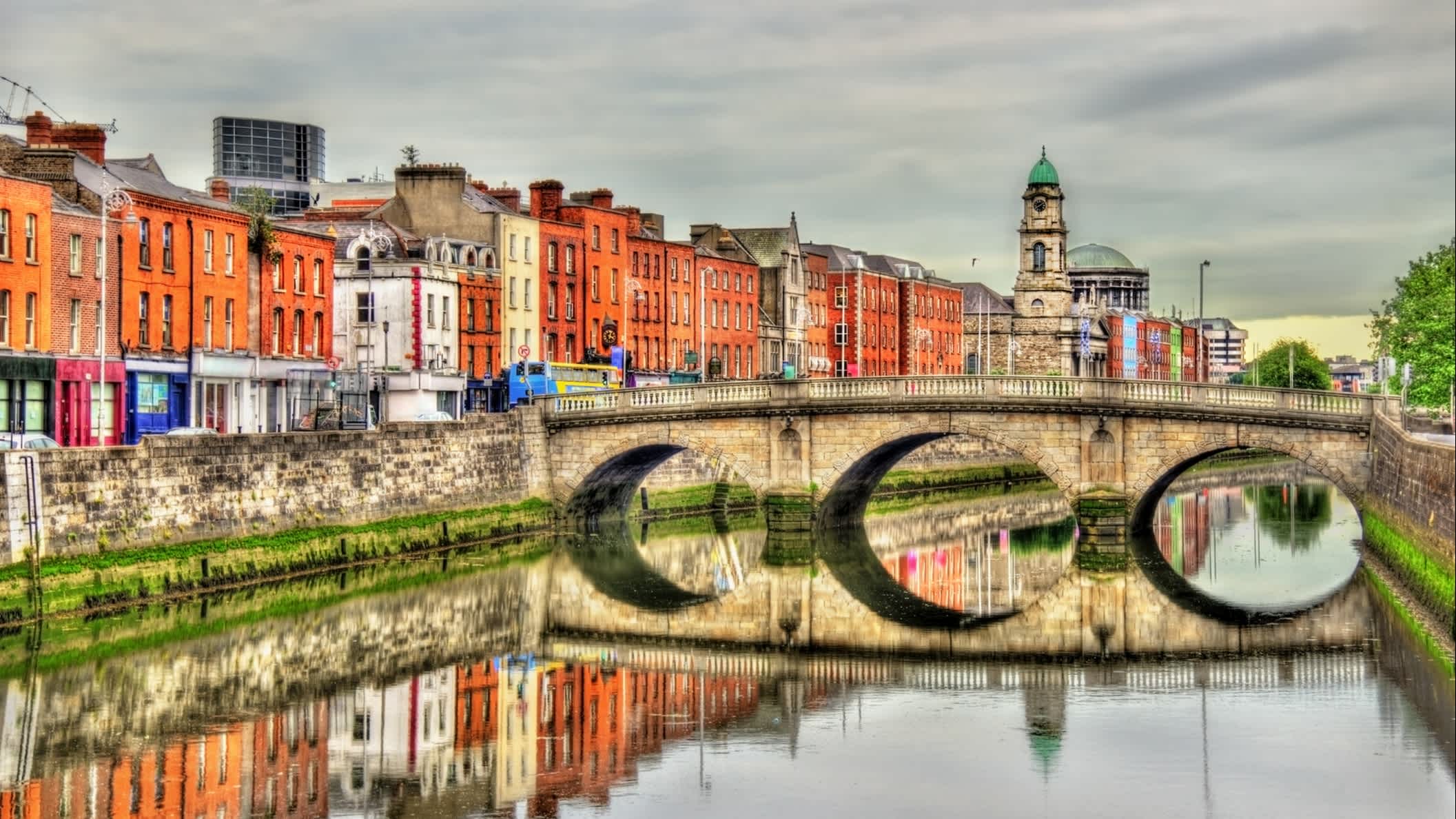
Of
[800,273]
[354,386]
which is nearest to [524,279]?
[354,386]

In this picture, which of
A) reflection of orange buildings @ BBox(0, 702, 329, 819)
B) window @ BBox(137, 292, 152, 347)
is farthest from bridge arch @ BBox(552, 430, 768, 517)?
reflection of orange buildings @ BBox(0, 702, 329, 819)

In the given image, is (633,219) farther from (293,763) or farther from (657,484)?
(293,763)

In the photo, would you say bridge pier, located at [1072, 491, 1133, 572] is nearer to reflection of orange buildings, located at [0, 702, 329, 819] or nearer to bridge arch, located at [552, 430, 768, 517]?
bridge arch, located at [552, 430, 768, 517]

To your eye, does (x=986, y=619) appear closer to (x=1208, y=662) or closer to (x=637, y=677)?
(x=1208, y=662)

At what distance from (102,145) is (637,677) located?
31714 millimetres

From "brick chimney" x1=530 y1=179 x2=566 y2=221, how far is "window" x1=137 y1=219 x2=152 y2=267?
2885cm

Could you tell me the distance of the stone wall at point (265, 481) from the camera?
1667 inches

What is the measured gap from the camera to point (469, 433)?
6353 cm

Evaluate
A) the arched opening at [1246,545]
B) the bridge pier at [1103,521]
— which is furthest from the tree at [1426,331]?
the bridge pier at [1103,521]

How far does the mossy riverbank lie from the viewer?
40906 mm

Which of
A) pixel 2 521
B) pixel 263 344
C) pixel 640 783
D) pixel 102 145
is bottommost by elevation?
pixel 640 783

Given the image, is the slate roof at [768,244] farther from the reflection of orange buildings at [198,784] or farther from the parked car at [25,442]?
the reflection of orange buildings at [198,784]

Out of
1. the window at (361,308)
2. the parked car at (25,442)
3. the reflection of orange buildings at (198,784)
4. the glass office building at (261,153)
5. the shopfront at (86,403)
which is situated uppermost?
the glass office building at (261,153)

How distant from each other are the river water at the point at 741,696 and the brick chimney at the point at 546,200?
30912 mm
